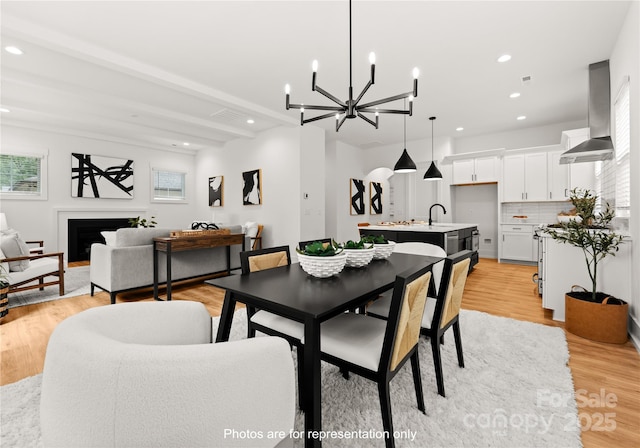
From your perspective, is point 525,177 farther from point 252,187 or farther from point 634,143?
point 252,187

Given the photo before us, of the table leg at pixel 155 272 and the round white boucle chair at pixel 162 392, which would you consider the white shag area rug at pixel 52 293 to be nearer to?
the table leg at pixel 155 272

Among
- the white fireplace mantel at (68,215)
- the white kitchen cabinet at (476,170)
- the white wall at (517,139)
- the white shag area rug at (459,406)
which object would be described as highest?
the white wall at (517,139)

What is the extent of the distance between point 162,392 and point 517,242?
667 cm

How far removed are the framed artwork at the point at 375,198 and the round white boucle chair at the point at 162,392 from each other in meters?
7.00

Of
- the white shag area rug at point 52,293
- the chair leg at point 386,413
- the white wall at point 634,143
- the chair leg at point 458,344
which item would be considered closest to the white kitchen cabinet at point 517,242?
the white wall at point 634,143

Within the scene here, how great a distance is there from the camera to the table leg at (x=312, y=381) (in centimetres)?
117

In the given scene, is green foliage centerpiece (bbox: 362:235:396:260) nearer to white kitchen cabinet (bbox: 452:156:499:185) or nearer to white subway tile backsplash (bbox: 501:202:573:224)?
white kitchen cabinet (bbox: 452:156:499:185)

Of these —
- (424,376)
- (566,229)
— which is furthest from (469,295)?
(424,376)

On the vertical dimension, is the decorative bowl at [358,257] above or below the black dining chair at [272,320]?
above

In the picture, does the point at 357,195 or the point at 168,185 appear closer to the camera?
the point at 357,195

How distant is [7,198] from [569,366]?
319 inches

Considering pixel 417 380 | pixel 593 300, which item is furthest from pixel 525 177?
pixel 417 380

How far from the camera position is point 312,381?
1.18 meters

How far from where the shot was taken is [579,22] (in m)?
2.67
